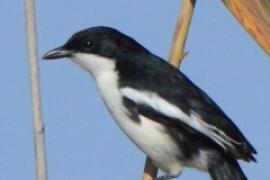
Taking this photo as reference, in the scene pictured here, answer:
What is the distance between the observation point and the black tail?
3.74 m

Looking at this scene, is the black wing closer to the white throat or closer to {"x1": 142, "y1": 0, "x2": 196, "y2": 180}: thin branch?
the white throat

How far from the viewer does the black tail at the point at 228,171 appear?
3742mm

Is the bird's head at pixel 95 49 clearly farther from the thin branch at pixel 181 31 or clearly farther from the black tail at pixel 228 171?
the black tail at pixel 228 171

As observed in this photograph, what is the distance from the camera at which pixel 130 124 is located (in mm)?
3807

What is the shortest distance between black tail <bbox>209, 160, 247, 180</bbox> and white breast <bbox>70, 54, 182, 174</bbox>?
248 mm

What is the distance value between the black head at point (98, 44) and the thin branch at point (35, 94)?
3.73 ft

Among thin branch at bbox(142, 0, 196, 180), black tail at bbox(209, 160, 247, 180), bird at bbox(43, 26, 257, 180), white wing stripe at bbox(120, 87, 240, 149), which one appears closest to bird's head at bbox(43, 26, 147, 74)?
bird at bbox(43, 26, 257, 180)

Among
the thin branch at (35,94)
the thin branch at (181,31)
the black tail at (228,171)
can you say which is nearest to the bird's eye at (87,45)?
the thin branch at (181,31)

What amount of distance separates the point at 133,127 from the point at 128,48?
1.75 feet

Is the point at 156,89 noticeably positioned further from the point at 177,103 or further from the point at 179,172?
the point at 179,172

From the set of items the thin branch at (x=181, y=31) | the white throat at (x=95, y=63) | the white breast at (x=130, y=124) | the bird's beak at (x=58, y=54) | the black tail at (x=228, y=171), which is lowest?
the black tail at (x=228, y=171)

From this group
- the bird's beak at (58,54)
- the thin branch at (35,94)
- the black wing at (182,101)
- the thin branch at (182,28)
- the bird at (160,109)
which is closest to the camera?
the thin branch at (35,94)

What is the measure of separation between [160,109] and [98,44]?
60cm

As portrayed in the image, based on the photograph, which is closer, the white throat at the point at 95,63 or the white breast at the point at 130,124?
the white breast at the point at 130,124
